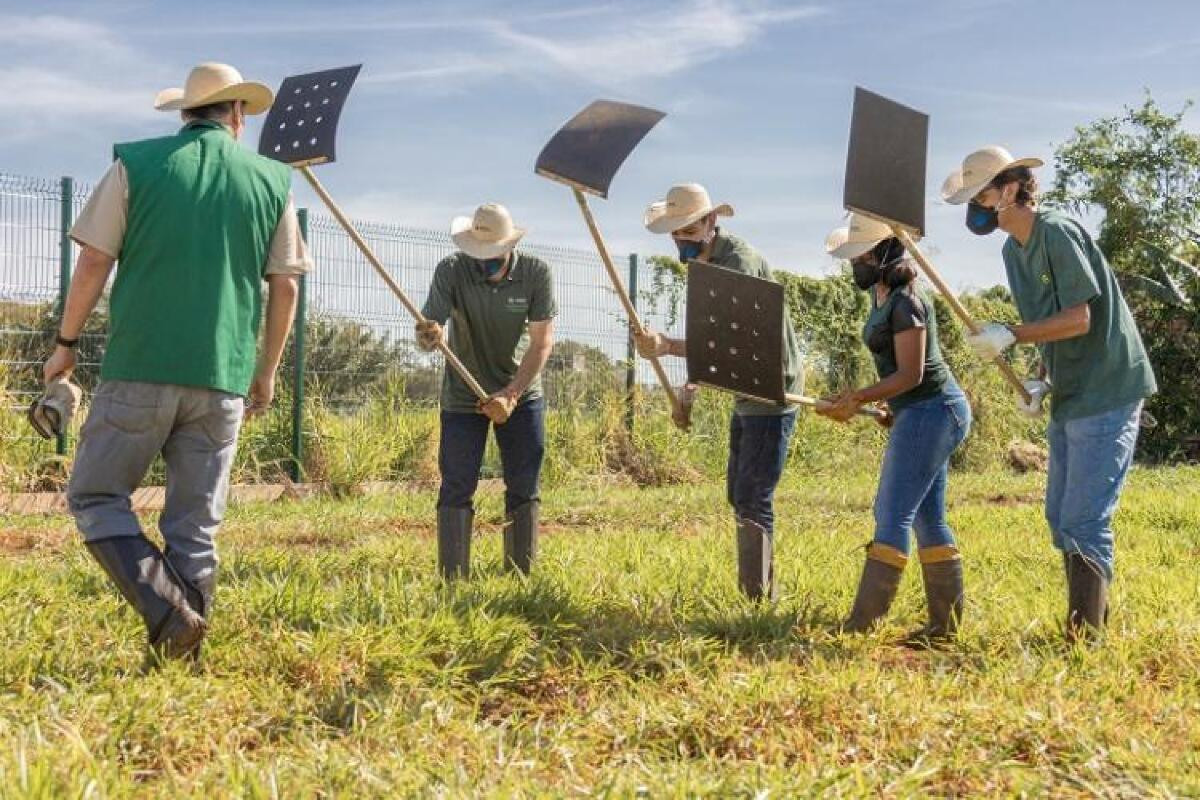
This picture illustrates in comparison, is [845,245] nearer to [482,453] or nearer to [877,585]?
[877,585]

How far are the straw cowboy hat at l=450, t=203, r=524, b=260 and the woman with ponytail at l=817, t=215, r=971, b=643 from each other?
149 centimetres

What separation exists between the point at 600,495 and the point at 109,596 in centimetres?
596

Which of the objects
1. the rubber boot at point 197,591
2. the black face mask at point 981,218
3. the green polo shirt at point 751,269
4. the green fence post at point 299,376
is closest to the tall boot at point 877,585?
the green polo shirt at point 751,269

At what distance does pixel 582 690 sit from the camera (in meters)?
4.14

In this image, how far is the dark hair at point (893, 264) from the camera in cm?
475

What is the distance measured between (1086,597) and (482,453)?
2562mm

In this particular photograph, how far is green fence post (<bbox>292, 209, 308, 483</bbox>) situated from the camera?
10828 mm

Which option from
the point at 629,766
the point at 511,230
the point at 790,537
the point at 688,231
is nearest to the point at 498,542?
the point at 790,537

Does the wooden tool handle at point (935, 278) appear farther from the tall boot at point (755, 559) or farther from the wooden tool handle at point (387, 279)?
the wooden tool handle at point (387, 279)

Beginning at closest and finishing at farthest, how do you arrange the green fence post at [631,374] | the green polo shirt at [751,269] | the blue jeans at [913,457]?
1. the blue jeans at [913,457]
2. the green polo shirt at [751,269]
3. the green fence post at [631,374]

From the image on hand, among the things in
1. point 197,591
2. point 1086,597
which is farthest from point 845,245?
point 197,591

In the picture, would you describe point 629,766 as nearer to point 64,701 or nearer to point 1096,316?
point 64,701

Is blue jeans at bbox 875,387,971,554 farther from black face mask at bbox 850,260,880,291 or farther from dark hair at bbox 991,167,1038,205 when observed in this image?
dark hair at bbox 991,167,1038,205

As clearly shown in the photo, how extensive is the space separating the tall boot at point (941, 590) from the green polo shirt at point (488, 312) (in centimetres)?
191
